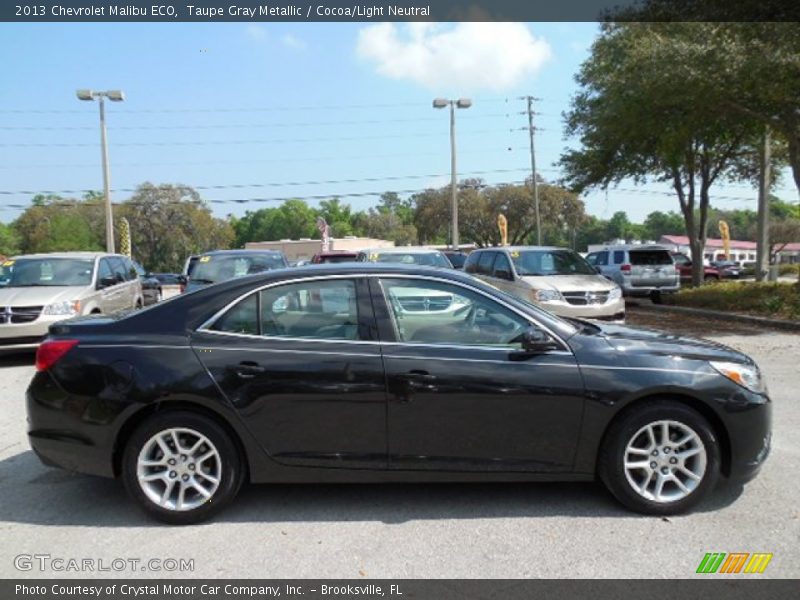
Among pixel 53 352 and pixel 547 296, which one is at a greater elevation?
pixel 53 352

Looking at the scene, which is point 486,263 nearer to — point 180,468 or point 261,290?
point 261,290

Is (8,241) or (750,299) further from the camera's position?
(8,241)

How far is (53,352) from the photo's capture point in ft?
13.1

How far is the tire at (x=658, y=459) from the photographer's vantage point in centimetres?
384

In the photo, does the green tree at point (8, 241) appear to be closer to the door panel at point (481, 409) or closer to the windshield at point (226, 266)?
the windshield at point (226, 266)

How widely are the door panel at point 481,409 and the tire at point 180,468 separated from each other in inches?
40.9

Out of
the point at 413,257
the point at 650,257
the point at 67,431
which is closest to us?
the point at 67,431

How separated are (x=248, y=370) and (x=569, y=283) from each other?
8.00 metres

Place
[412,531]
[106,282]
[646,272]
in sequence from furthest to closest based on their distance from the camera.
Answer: [646,272], [106,282], [412,531]

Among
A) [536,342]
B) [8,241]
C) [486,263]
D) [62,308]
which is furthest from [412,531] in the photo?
[8,241]

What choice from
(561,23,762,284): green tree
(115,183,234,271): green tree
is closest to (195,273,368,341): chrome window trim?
(561,23,762,284): green tree

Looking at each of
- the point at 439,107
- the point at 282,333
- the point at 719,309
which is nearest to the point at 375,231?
the point at 439,107

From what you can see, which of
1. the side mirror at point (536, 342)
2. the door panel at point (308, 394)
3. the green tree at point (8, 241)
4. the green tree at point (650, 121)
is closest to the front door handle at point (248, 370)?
the door panel at point (308, 394)
